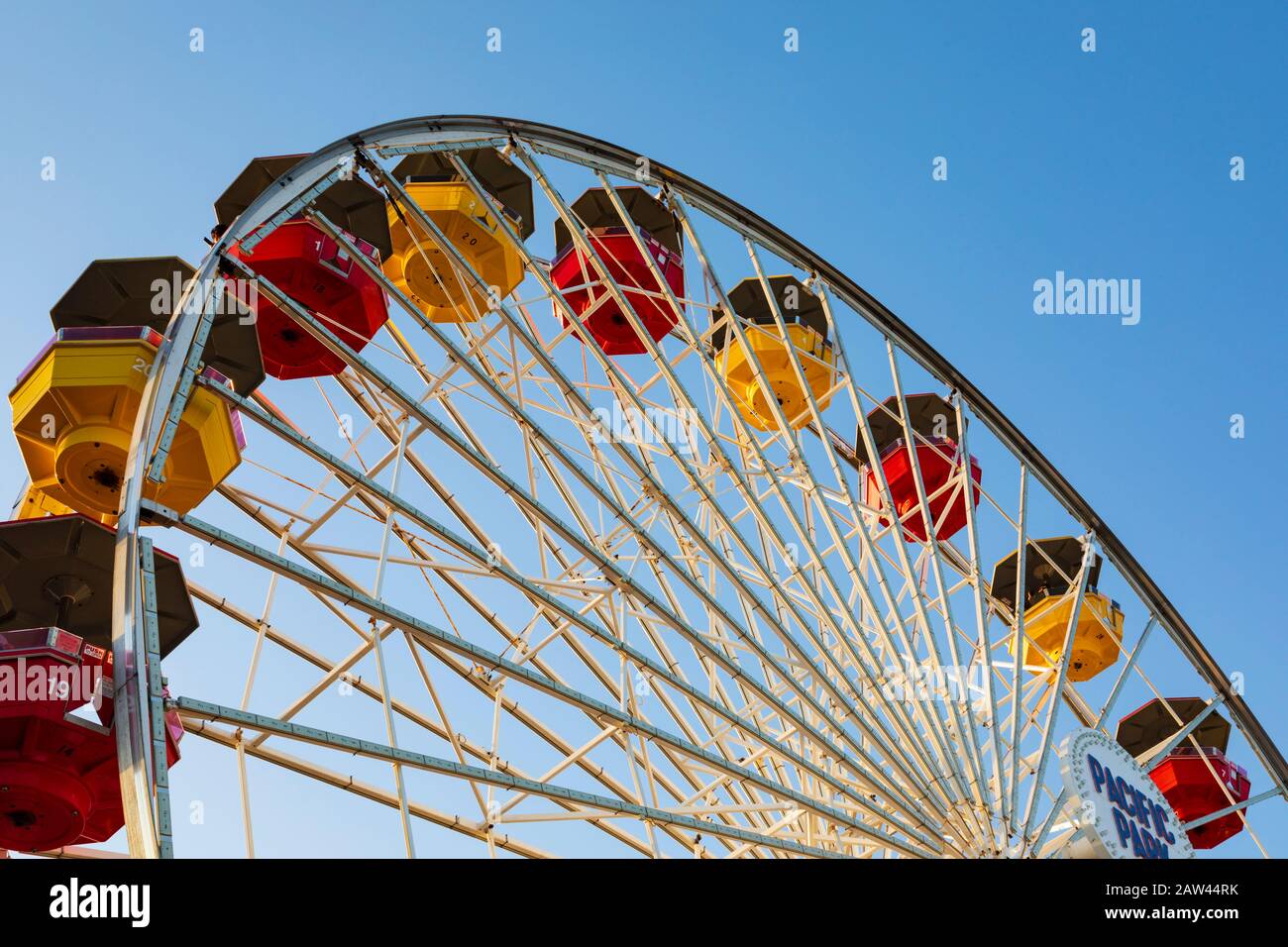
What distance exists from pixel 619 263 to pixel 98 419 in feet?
22.9

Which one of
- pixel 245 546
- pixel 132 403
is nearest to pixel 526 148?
pixel 132 403

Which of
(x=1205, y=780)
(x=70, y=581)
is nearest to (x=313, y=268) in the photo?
(x=70, y=581)

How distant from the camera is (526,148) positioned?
1334 cm

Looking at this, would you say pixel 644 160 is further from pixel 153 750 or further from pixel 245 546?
pixel 153 750

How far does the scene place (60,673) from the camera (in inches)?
407

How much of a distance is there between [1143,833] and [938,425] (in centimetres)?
688

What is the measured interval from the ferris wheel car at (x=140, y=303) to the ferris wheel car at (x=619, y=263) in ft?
14.8

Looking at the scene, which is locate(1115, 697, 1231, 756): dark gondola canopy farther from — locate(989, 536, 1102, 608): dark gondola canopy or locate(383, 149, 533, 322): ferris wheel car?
locate(383, 149, 533, 322): ferris wheel car

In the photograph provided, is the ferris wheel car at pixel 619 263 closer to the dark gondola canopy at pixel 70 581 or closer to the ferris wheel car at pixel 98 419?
the ferris wheel car at pixel 98 419

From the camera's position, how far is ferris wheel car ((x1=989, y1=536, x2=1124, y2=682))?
60.7 feet

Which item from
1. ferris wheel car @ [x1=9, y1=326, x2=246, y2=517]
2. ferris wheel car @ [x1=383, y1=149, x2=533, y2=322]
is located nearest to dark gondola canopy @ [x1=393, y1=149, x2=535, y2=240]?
ferris wheel car @ [x1=383, y1=149, x2=533, y2=322]

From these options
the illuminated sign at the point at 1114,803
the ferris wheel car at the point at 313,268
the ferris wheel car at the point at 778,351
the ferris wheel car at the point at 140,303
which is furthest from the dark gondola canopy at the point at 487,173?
the illuminated sign at the point at 1114,803

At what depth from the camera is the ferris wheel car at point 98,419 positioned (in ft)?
34.6

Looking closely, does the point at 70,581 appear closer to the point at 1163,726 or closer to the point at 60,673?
the point at 60,673
